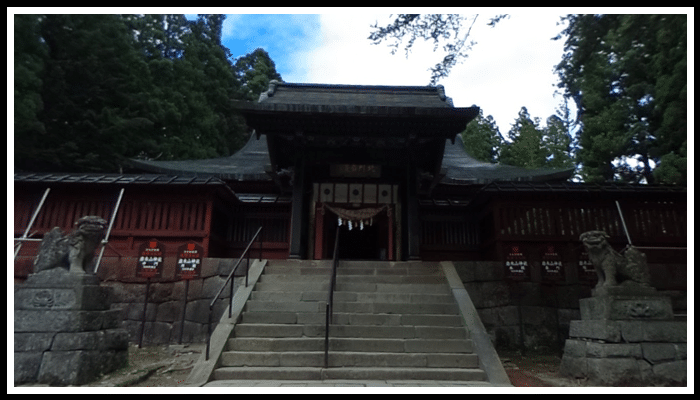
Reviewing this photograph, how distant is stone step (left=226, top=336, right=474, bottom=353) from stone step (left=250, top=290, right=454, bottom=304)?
47.6 inches

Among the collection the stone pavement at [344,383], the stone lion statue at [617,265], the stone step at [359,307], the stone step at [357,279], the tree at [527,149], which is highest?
the tree at [527,149]

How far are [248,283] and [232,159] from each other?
7.90 meters

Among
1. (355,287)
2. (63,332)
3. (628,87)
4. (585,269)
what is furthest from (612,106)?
(63,332)

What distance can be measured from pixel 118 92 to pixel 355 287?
13.5 m

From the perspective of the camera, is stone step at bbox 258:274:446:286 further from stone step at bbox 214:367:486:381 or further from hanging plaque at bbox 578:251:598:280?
hanging plaque at bbox 578:251:598:280

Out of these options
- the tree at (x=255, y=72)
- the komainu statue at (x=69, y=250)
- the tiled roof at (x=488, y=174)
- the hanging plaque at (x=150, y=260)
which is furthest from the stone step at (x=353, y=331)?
the tree at (x=255, y=72)

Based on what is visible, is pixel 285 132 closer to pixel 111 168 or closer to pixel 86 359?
pixel 86 359

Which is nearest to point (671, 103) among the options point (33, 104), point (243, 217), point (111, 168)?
point (243, 217)

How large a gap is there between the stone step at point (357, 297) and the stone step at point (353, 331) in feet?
2.96

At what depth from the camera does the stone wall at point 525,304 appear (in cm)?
830

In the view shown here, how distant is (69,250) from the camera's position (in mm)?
5566

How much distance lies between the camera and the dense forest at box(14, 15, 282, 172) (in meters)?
11.3

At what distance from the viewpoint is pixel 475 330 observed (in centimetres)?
598

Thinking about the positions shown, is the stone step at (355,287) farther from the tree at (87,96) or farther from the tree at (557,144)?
the tree at (557,144)
